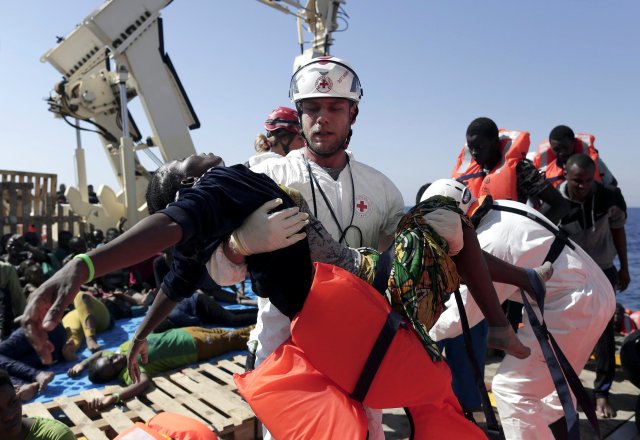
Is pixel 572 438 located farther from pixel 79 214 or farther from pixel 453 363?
pixel 79 214

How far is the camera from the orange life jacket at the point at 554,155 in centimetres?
482

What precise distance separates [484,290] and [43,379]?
13.3 feet

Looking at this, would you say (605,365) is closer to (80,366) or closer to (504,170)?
(504,170)

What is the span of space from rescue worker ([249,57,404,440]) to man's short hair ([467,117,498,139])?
1837mm

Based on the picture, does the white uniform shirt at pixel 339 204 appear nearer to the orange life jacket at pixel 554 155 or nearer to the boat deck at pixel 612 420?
the boat deck at pixel 612 420

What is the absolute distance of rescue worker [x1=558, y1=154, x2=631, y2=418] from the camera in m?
3.76

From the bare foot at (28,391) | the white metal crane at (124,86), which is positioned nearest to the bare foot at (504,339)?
the bare foot at (28,391)

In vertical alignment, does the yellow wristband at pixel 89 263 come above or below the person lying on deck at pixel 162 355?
above

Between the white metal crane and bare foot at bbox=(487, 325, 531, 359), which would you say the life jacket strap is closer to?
bare foot at bbox=(487, 325, 531, 359)

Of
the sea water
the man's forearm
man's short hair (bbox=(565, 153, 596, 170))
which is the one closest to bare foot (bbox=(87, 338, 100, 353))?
the man's forearm

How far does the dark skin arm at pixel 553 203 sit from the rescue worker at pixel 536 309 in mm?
662

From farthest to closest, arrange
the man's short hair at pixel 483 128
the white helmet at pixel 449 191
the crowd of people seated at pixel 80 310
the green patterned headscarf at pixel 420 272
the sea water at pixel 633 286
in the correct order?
1. the sea water at pixel 633 286
2. the crowd of people seated at pixel 80 310
3. the man's short hair at pixel 483 128
4. the white helmet at pixel 449 191
5. the green patterned headscarf at pixel 420 272

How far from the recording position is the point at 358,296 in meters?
1.42

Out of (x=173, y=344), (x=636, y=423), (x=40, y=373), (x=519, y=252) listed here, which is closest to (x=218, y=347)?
(x=173, y=344)
